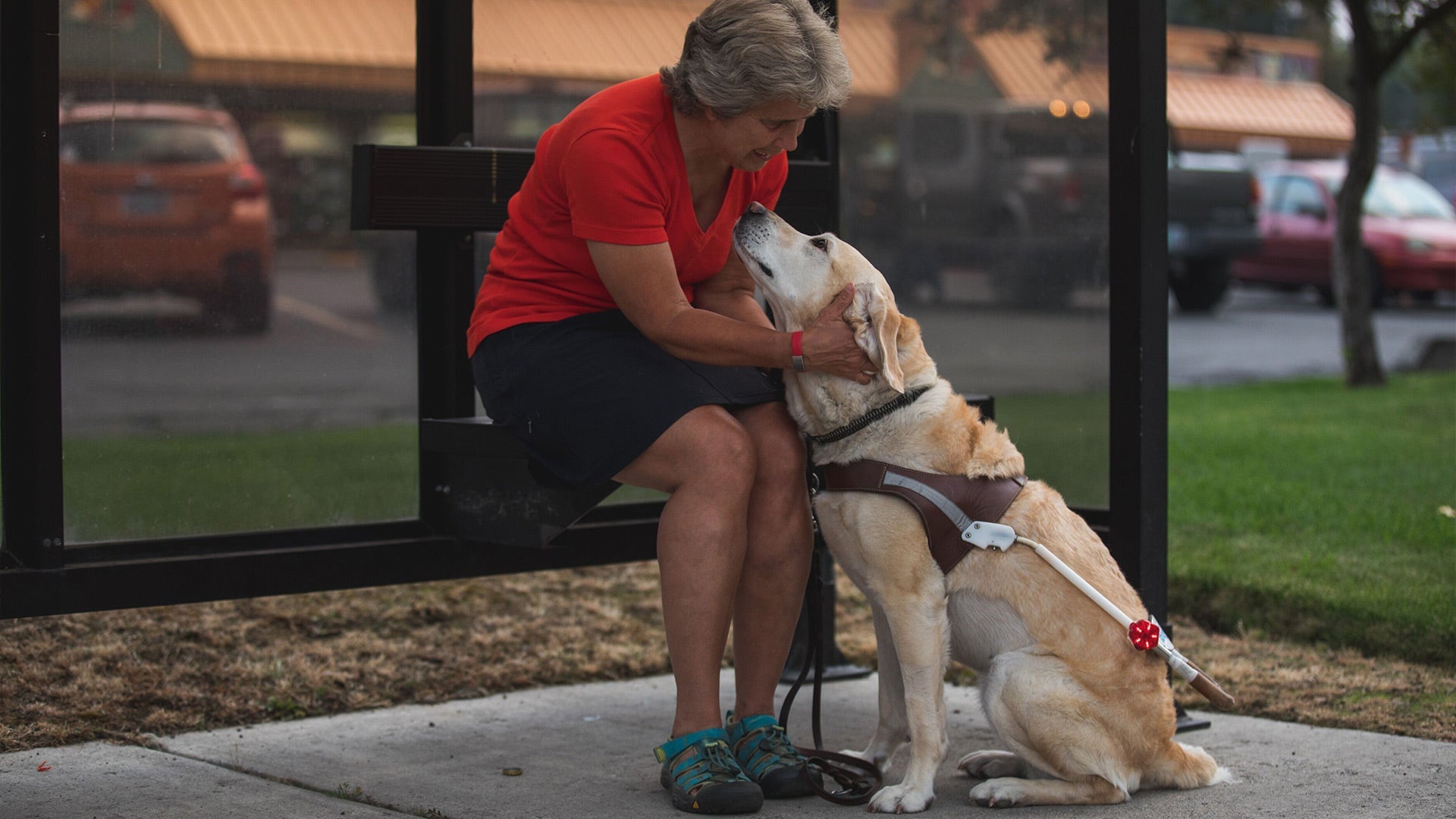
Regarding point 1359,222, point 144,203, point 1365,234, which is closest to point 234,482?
point 144,203

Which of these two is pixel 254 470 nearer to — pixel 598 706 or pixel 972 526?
pixel 598 706

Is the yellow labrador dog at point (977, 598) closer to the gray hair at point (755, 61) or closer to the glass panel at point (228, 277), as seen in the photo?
the gray hair at point (755, 61)

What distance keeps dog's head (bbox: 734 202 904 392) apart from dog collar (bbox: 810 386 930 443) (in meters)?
0.06

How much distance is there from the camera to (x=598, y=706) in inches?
157

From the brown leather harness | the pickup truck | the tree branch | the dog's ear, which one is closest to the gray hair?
the dog's ear

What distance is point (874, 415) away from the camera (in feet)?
10.5

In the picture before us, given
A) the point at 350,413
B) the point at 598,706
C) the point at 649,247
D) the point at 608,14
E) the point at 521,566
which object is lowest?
the point at 598,706

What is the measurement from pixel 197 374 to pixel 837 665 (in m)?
2.11

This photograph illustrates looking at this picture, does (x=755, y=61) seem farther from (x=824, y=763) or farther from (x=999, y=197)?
(x=999, y=197)

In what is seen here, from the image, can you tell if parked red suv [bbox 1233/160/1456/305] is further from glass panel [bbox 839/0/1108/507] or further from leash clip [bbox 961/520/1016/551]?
leash clip [bbox 961/520/1016/551]

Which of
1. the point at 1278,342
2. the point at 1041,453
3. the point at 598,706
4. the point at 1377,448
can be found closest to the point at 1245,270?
the point at 1278,342

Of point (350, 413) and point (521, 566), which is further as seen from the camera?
point (350, 413)

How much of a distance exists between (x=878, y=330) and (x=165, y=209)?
2486 millimetres

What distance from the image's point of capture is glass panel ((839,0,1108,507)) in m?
4.80
